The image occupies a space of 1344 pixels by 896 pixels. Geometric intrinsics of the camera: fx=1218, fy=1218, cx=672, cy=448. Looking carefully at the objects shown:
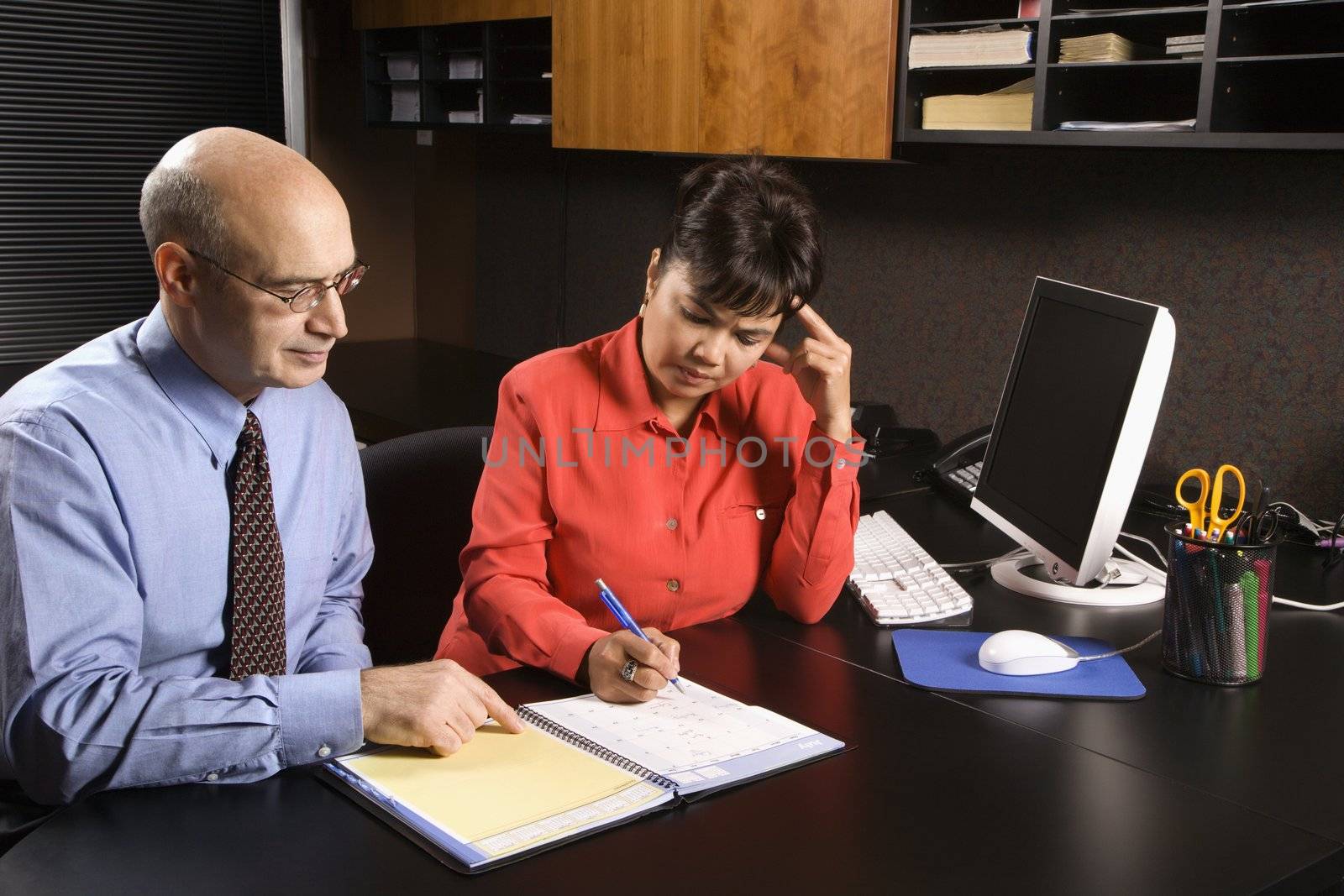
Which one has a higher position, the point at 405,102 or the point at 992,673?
the point at 405,102

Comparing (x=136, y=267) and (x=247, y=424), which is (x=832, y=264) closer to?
(x=247, y=424)

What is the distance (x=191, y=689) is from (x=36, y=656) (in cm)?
13

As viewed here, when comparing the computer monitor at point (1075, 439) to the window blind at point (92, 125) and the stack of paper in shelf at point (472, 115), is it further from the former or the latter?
the window blind at point (92, 125)

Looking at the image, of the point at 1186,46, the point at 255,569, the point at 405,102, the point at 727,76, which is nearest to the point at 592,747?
the point at 255,569

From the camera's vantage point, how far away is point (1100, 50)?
70.1 inches

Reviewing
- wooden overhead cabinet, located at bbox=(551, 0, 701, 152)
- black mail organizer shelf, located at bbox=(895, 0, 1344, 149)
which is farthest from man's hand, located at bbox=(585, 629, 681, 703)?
wooden overhead cabinet, located at bbox=(551, 0, 701, 152)

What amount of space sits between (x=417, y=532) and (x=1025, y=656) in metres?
0.93

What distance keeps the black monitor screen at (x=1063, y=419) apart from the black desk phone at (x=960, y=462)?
1.14 feet

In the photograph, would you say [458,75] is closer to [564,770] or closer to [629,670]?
[629,670]

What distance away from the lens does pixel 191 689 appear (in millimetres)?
1055

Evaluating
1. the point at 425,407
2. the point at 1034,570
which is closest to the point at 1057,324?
the point at 1034,570

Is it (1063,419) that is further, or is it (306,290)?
(1063,419)

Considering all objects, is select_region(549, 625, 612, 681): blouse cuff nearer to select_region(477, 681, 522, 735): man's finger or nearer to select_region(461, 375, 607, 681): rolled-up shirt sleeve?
select_region(461, 375, 607, 681): rolled-up shirt sleeve

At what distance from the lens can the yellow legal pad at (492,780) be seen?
3.16ft
